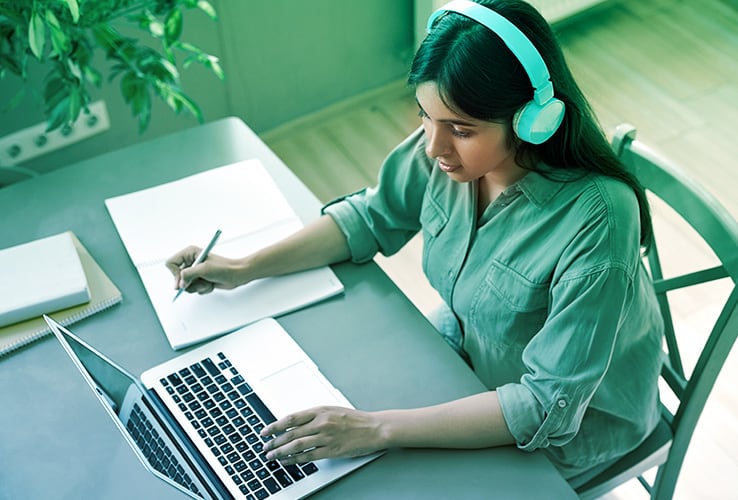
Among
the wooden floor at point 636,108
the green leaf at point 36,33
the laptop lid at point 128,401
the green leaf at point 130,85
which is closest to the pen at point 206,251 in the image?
the laptop lid at point 128,401

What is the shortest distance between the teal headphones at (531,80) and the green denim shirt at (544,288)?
5.1 inches

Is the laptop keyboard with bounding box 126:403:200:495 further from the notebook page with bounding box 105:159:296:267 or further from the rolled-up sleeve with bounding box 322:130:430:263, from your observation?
the rolled-up sleeve with bounding box 322:130:430:263

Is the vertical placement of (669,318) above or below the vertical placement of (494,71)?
below

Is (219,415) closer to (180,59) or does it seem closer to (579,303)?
(579,303)

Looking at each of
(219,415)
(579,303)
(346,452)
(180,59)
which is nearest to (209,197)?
(219,415)

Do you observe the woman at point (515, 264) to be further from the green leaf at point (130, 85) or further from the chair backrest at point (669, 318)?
the green leaf at point (130, 85)

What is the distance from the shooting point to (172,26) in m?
1.86

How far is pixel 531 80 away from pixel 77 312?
0.78 metres

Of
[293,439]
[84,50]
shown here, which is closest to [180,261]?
[293,439]

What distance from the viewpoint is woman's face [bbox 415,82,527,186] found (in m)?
1.16

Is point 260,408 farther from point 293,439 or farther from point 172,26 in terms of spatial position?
point 172,26

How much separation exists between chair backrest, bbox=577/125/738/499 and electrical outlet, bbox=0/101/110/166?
151cm

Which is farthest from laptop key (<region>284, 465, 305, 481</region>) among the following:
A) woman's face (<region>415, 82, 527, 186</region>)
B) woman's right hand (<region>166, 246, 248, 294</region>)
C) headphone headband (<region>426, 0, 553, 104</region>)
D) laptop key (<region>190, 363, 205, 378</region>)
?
headphone headband (<region>426, 0, 553, 104</region>)

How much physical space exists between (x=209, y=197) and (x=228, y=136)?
176 millimetres
